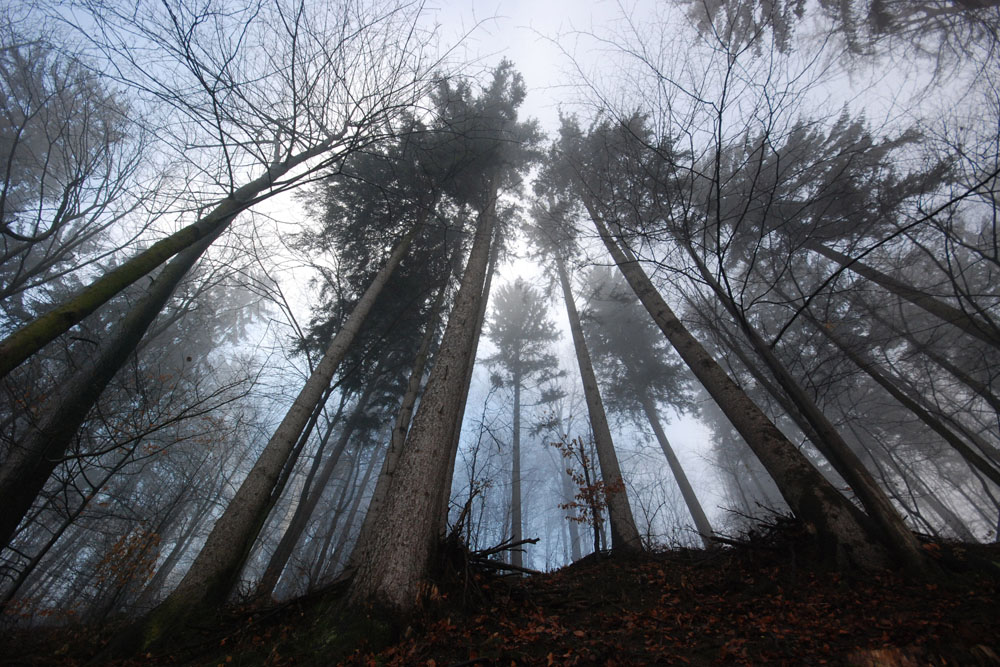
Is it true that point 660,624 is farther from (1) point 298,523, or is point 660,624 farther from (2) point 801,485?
(1) point 298,523

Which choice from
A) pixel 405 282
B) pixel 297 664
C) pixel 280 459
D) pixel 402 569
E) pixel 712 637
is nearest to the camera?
pixel 297 664

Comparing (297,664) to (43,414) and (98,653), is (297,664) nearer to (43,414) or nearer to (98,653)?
(98,653)

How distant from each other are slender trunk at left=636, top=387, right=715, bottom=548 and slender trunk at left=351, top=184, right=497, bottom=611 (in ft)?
40.2

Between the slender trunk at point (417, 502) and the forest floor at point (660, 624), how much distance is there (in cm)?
22

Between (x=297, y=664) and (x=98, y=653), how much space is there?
7.02 ft

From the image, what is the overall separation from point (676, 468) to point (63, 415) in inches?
656

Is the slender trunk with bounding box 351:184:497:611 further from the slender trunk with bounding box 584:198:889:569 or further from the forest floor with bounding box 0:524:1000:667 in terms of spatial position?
the slender trunk with bounding box 584:198:889:569

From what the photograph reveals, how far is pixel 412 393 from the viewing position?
7250 millimetres

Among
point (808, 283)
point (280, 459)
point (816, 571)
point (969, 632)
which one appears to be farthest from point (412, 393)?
point (808, 283)

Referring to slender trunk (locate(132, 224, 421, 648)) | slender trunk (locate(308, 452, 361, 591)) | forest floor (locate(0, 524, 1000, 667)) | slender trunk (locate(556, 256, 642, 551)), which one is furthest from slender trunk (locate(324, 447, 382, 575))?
slender trunk (locate(556, 256, 642, 551))

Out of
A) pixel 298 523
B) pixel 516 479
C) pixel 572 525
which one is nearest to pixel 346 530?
pixel 298 523

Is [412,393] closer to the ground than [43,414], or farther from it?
farther from it

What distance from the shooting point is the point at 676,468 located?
1439 centimetres

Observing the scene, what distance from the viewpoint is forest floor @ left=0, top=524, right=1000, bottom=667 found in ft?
7.39
